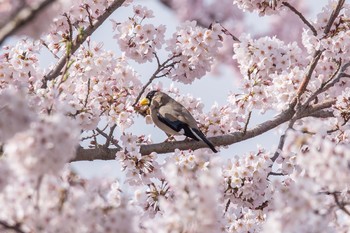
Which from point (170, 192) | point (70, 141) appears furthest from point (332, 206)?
point (170, 192)

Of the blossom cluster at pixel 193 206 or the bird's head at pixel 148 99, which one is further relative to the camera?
the bird's head at pixel 148 99

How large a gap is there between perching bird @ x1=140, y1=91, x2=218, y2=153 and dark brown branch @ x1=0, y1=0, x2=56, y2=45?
4.95 m

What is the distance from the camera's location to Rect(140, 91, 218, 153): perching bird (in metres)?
8.21

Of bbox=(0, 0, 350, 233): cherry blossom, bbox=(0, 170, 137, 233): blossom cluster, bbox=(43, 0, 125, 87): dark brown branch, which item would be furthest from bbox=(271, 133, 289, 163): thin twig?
bbox=(0, 170, 137, 233): blossom cluster

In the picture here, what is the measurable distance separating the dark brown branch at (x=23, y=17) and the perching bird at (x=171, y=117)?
495 cm

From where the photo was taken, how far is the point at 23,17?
3066 millimetres

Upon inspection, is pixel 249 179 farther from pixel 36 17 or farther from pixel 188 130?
pixel 36 17

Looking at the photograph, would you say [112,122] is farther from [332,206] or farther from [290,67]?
[332,206]

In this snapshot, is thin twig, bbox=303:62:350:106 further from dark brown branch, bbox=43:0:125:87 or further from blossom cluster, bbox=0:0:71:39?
blossom cluster, bbox=0:0:71:39

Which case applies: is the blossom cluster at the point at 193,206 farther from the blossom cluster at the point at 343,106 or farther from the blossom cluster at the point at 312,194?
the blossom cluster at the point at 343,106

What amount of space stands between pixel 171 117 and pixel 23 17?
226 inches

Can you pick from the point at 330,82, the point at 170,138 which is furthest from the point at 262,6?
the point at 170,138

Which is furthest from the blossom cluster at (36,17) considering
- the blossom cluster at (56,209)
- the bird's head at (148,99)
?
the bird's head at (148,99)

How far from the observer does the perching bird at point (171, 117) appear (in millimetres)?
8208
